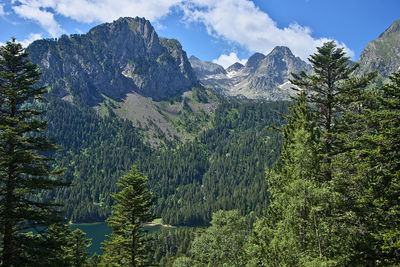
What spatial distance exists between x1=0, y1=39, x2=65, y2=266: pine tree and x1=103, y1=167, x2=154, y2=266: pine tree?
30.9ft

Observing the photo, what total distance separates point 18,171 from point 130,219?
13.4m

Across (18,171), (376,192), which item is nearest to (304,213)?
(376,192)

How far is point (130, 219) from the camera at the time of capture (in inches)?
1123

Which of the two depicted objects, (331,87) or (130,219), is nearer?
(331,87)

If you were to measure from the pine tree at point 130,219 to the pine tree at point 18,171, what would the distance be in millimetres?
9409

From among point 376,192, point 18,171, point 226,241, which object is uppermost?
point 18,171

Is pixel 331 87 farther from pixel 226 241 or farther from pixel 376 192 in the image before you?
pixel 226 241

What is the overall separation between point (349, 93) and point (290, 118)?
6.30 m

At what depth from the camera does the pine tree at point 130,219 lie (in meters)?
27.6

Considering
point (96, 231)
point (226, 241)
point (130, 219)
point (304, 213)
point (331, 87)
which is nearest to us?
point (304, 213)

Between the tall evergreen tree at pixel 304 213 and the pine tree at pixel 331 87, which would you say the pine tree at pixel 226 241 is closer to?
the tall evergreen tree at pixel 304 213

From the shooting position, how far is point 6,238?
1669 cm

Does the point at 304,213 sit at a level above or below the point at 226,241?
above

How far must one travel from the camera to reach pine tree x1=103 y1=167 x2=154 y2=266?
27625 mm
